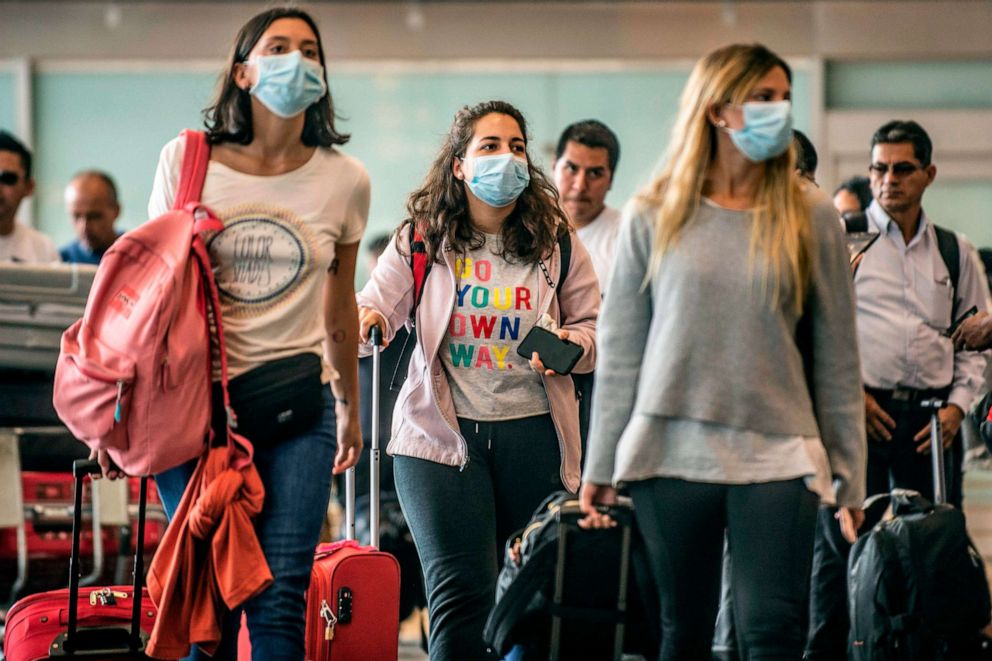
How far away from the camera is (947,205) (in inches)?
434

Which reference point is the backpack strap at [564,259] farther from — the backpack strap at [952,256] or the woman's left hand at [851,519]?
the backpack strap at [952,256]

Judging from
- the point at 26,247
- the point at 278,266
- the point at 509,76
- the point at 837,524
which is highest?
the point at 509,76

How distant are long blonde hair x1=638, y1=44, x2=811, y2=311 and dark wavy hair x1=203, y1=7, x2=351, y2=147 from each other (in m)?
0.83

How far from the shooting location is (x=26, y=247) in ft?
24.2

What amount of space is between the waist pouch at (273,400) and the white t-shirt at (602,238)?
269 cm

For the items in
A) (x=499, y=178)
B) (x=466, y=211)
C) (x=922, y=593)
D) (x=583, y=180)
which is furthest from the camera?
(x=583, y=180)

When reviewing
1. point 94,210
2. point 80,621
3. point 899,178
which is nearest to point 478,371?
point 80,621

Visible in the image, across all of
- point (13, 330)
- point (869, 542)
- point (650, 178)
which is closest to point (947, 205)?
point (869, 542)

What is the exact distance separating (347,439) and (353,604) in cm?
85

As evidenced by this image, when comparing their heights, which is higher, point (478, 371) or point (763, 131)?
point (763, 131)

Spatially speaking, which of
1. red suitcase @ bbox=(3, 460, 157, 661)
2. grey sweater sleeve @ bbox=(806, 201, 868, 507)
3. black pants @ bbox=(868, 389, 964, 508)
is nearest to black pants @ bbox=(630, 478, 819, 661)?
grey sweater sleeve @ bbox=(806, 201, 868, 507)

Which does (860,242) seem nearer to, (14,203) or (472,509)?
(472,509)

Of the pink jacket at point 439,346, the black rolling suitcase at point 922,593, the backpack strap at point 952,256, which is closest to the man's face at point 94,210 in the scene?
the pink jacket at point 439,346

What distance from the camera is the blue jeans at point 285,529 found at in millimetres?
3312
